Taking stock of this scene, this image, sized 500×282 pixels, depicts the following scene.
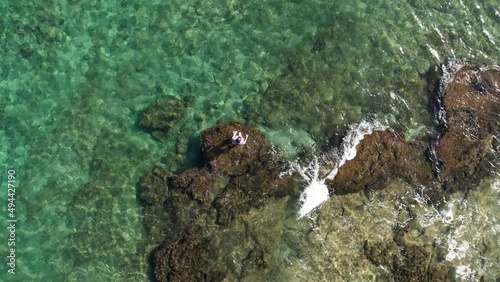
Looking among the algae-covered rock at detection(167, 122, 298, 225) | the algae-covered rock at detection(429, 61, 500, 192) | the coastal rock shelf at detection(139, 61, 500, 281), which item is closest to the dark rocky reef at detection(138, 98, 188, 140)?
the coastal rock shelf at detection(139, 61, 500, 281)

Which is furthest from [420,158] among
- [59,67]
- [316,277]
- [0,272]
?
[0,272]

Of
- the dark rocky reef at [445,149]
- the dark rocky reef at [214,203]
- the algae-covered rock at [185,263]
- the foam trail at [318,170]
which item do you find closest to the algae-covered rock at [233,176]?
the dark rocky reef at [214,203]

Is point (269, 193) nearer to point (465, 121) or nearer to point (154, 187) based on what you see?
point (154, 187)

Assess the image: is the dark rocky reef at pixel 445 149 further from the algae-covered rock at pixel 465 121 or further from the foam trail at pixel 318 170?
the foam trail at pixel 318 170

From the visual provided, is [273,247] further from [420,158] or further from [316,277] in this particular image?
[420,158]

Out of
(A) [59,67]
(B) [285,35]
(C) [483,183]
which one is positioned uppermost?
(B) [285,35]
